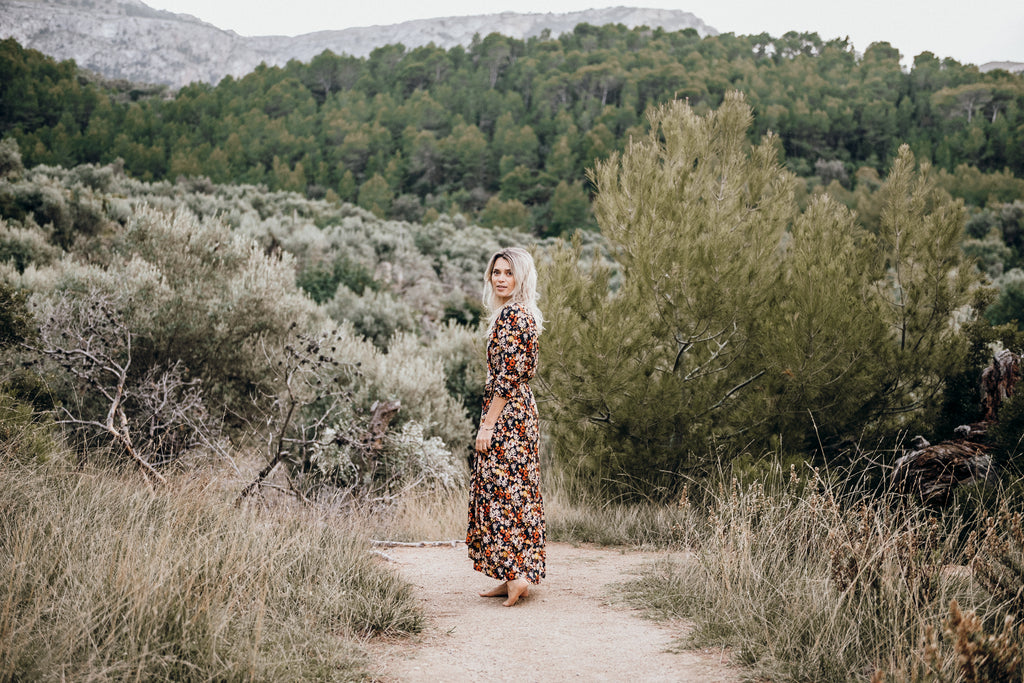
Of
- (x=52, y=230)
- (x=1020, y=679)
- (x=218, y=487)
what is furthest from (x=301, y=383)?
(x=52, y=230)

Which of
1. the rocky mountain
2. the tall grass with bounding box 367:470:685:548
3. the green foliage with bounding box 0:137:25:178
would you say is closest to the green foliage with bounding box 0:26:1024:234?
the rocky mountain

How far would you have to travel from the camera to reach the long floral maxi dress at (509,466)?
409 cm

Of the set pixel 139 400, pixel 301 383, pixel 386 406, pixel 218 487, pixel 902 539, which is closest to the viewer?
pixel 902 539

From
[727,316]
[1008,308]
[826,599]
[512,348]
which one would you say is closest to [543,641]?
[826,599]

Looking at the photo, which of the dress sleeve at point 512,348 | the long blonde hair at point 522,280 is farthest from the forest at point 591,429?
the long blonde hair at point 522,280

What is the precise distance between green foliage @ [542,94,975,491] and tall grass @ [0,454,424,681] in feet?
9.78

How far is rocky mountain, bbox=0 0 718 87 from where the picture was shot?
290ft

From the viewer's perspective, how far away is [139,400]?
739 cm

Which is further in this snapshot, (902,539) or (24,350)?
(24,350)

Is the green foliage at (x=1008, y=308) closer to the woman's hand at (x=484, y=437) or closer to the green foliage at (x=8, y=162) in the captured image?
the woman's hand at (x=484, y=437)

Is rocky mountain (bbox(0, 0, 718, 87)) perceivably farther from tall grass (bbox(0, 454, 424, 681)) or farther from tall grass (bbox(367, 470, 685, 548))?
tall grass (bbox(0, 454, 424, 681))

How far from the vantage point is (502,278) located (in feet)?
13.8

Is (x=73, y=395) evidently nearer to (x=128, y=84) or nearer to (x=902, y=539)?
(x=902, y=539)

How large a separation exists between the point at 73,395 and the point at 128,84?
64337 mm
